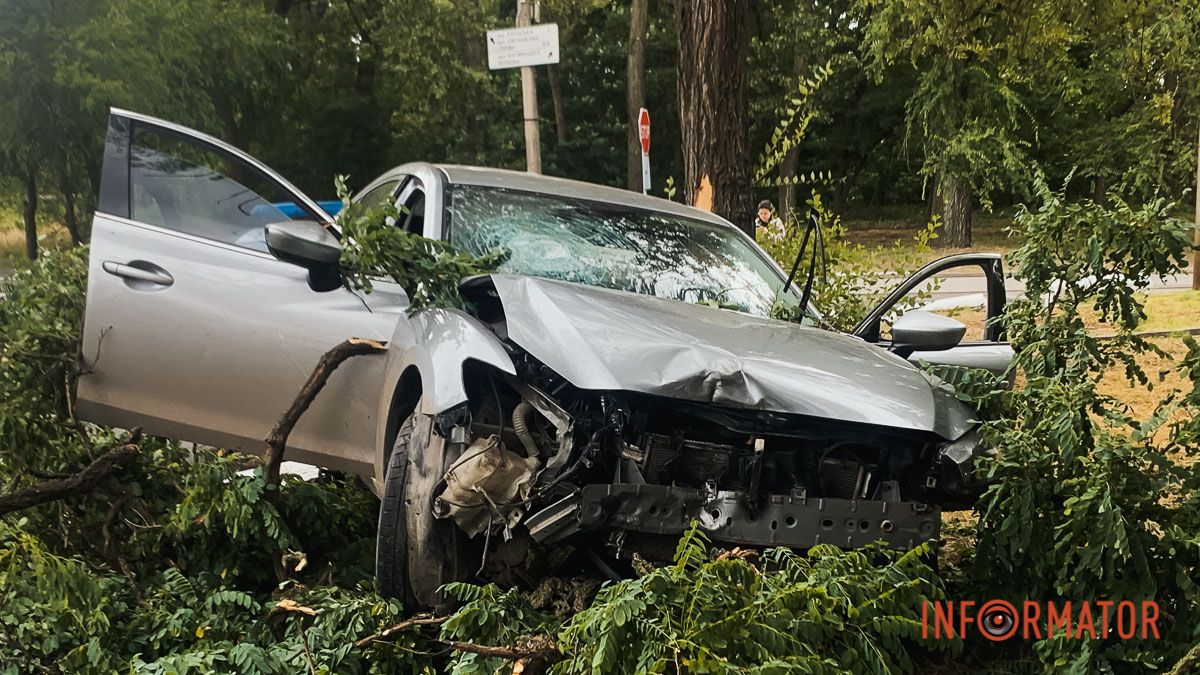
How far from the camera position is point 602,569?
3.25 meters

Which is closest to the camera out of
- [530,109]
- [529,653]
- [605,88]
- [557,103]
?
[529,653]

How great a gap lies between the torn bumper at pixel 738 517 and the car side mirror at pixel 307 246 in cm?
135

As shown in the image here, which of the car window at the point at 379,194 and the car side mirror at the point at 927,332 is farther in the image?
the car window at the point at 379,194

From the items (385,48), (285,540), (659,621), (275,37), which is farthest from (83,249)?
(385,48)

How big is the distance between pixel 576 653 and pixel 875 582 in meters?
0.83

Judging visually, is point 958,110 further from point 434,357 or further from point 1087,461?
point 434,357

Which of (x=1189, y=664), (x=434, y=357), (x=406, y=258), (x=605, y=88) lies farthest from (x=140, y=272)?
(x=605, y=88)

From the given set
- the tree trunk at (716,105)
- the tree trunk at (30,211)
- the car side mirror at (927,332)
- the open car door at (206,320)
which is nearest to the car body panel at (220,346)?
the open car door at (206,320)

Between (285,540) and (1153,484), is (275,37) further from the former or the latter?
(1153,484)

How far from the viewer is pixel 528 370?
328 cm

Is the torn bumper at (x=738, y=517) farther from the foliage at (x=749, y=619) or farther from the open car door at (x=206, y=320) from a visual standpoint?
the open car door at (x=206, y=320)

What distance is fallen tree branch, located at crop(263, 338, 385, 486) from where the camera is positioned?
3885 mm
